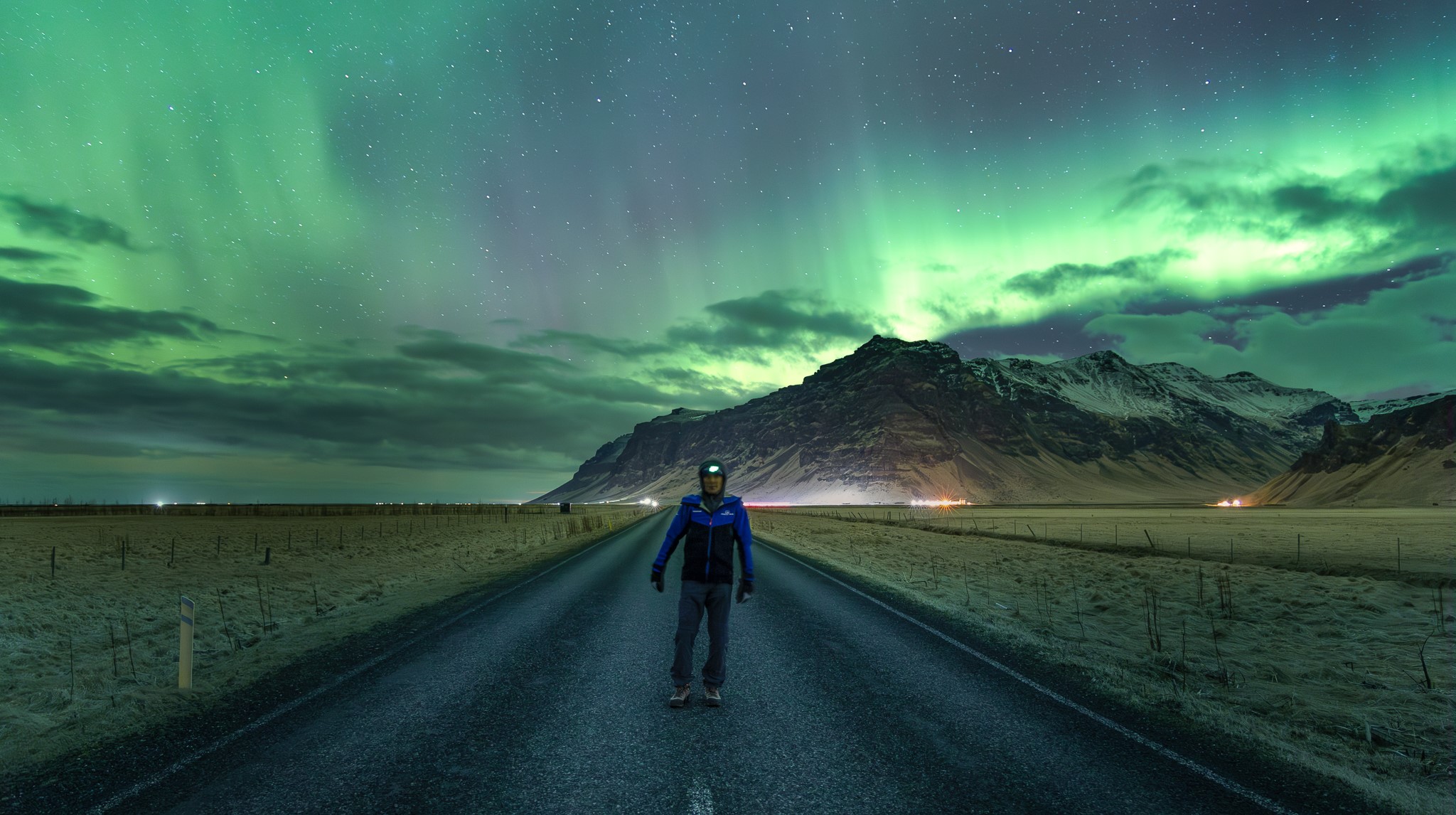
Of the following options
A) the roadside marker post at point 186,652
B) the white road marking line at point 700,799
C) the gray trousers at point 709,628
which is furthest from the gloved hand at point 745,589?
the roadside marker post at point 186,652

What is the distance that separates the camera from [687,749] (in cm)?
558

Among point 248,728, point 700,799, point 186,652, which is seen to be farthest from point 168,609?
point 700,799

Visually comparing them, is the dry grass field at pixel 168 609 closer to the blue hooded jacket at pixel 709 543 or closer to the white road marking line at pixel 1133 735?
the blue hooded jacket at pixel 709 543

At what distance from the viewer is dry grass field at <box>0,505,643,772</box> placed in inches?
285

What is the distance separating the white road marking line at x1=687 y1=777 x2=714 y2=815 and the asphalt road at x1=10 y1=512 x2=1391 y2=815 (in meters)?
0.02

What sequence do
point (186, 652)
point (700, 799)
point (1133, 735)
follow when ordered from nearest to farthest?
1. point (700, 799)
2. point (1133, 735)
3. point (186, 652)

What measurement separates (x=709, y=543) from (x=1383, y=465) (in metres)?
120

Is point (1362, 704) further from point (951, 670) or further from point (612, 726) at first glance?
point (612, 726)

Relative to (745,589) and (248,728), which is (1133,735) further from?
(248,728)

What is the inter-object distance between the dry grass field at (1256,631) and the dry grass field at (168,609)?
10.0 meters

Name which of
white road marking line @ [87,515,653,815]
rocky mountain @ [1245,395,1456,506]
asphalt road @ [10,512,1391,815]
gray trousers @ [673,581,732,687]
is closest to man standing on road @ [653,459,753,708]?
gray trousers @ [673,581,732,687]

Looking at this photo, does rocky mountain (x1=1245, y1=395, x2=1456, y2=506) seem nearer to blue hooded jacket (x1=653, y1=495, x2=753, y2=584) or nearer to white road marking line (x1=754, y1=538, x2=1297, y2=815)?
white road marking line (x1=754, y1=538, x2=1297, y2=815)

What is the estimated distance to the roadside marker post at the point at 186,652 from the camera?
784cm

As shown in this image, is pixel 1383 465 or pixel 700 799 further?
pixel 1383 465
